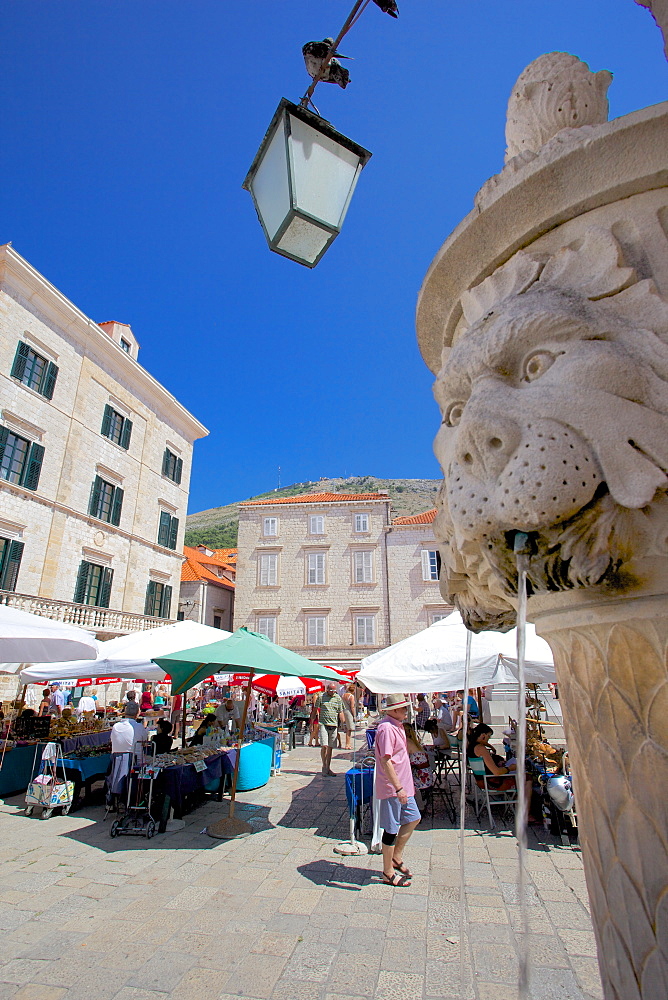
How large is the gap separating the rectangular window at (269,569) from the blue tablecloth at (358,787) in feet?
73.7

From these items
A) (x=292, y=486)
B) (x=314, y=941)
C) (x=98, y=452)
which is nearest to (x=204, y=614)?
(x=98, y=452)

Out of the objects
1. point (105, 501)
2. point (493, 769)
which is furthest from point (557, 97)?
point (105, 501)

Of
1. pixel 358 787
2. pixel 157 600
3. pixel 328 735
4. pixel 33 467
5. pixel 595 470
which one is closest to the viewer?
pixel 595 470

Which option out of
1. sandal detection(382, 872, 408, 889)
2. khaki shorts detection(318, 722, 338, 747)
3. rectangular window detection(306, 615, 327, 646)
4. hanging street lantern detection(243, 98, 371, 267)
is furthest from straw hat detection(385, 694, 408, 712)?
rectangular window detection(306, 615, 327, 646)

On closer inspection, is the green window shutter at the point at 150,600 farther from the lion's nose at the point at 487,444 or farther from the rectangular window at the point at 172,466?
the lion's nose at the point at 487,444

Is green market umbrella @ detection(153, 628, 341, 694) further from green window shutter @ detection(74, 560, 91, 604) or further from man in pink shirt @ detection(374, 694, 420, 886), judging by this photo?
green window shutter @ detection(74, 560, 91, 604)

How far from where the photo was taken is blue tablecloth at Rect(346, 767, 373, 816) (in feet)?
19.2

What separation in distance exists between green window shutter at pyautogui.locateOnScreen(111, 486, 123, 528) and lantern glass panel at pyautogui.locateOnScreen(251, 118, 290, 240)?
19587 millimetres

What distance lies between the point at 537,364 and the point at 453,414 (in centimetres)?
35

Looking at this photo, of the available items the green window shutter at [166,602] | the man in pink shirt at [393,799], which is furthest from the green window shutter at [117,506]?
the man in pink shirt at [393,799]

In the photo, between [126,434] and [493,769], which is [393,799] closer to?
[493,769]

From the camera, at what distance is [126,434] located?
21.7 metres

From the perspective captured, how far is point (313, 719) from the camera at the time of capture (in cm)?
1270

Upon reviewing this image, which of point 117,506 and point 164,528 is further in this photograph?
point 164,528
